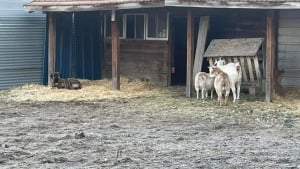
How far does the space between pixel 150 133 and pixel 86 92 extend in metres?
6.43

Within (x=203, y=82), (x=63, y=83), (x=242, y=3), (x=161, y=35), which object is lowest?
(x=63, y=83)

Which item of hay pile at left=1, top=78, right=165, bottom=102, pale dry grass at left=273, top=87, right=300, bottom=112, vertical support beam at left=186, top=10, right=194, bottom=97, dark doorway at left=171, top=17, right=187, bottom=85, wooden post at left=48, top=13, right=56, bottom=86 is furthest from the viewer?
dark doorway at left=171, top=17, right=187, bottom=85

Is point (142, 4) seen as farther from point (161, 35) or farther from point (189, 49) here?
point (161, 35)

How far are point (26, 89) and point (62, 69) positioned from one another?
2026mm

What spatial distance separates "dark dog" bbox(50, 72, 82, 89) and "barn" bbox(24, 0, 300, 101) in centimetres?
48

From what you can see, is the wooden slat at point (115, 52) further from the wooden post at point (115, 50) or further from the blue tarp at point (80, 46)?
the blue tarp at point (80, 46)

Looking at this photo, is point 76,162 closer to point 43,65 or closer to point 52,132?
point 52,132

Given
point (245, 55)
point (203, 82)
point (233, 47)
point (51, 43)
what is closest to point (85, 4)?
point (51, 43)

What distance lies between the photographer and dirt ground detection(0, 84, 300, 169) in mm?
8578

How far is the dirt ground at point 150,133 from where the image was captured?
8.58m

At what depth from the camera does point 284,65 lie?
1677cm

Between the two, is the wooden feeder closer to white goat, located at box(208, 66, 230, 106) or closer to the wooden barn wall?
white goat, located at box(208, 66, 230, 106)

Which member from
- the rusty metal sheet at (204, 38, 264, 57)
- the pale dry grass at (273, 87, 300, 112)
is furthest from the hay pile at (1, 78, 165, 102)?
the pale dry grass at (273, 87, 300, 112)

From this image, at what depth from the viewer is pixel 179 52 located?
19641 millimetres
